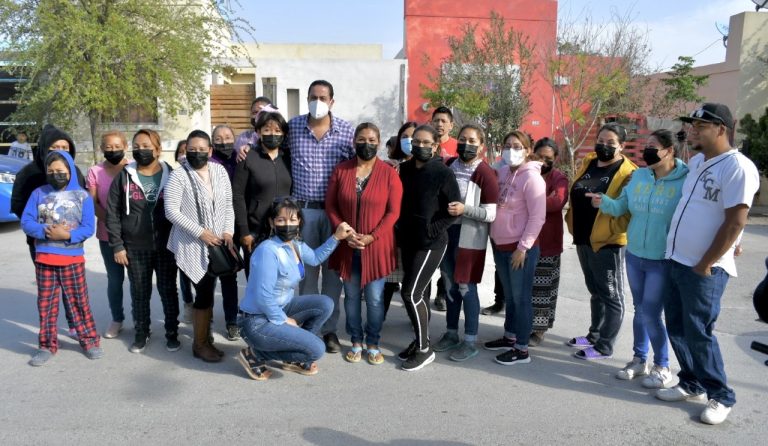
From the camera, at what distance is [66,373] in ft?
13.8

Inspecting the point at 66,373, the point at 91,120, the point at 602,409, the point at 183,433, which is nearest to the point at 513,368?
the point at 602,409

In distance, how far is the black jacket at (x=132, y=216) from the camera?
4477 millimetres

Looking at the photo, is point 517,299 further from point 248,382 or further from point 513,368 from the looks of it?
point 248,382

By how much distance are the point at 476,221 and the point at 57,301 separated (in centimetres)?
347

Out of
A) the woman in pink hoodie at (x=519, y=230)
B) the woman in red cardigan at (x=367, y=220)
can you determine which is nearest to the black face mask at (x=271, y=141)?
the woman in red cardigan at (x=367, y=220)

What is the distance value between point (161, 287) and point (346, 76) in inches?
513

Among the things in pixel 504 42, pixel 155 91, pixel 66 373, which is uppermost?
pixel 504 42

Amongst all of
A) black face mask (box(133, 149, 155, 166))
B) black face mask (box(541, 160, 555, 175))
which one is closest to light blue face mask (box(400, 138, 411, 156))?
black face mask (box(541, 160, 555, 175))

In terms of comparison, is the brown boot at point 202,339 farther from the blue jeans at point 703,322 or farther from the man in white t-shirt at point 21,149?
the man in white t-shirt at point 21,149

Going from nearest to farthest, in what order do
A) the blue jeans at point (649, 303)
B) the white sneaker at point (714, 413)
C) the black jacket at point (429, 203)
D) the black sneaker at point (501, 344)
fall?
the white sneaker at point (714, 413) < the blue jeans at point (649, 303) < the black jacket at point (429, 203) < the black sneaker at point (501, 344)

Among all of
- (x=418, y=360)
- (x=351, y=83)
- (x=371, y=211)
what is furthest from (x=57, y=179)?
(x=351, y=83)

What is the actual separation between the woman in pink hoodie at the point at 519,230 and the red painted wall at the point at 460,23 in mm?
13952

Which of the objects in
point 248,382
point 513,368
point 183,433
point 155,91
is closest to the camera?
point 183,433

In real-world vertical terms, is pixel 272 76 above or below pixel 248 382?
above
